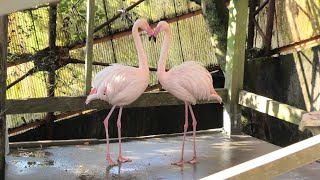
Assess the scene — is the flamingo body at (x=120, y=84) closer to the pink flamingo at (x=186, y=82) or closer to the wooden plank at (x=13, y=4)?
the pink flamingo at (x=186, y=82)

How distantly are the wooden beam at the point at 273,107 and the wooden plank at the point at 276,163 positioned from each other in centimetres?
271

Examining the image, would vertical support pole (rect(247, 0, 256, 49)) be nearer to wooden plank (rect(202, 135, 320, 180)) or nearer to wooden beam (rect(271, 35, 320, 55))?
wooden beam (rect(271, 35, 320, 55))

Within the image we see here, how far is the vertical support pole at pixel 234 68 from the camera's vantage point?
5.56m

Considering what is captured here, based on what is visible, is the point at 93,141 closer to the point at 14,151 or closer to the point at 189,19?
the point at 14,151

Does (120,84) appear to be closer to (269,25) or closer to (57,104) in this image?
(57,104)

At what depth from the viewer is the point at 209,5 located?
6035 mm

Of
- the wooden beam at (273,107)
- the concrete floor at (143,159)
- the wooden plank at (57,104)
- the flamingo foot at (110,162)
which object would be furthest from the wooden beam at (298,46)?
the flamingo foot at (110,162)

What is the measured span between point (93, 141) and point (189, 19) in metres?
2.38

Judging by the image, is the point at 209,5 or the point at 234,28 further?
the point at 209,5

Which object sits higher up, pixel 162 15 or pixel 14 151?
pixel 162 15

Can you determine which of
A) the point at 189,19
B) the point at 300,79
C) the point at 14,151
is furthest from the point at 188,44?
the point at 14,151

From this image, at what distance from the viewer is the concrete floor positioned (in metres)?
4.18

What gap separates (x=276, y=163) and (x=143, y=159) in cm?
311

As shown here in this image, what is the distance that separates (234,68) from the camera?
564 cm
